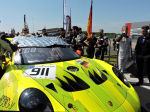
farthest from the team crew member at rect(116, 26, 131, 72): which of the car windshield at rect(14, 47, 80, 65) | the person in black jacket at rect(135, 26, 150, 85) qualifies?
the car windshield at rect(14, 47, 80, 65)

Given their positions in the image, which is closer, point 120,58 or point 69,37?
point 120,58

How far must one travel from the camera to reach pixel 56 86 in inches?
75.1

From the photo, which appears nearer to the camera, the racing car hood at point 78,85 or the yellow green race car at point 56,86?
the yellow green race car at point 56,86

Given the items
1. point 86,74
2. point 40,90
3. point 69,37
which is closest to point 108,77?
point 86,74

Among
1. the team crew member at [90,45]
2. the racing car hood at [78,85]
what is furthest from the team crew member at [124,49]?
the racing car hood at [78,85]

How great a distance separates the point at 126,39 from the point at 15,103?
15.0 feet

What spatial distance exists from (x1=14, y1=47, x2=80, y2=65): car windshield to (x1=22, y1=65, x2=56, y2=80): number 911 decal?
0.79 feet

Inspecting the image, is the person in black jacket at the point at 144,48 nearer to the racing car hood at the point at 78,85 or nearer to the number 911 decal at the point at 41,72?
the racing car hood at the point at 78,85

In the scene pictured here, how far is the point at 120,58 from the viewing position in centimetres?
540

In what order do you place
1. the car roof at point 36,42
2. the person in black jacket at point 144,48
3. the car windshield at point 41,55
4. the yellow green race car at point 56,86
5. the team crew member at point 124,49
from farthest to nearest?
the team crew member at point 124,49, the person in black jacket at point 144,48, the car roof at point 36,42, the car windshield at point 41,55, the yellow green race car at point 56,86

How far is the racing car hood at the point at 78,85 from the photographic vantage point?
1771 mm

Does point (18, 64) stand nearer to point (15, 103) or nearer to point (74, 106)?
point (15, 103)

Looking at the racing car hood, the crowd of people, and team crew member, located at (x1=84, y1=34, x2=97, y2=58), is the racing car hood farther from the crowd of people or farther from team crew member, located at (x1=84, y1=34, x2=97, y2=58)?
team crew member, located at (x1=84, y1=34, x2=97, y2=58)

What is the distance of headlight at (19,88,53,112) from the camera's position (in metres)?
1.54
